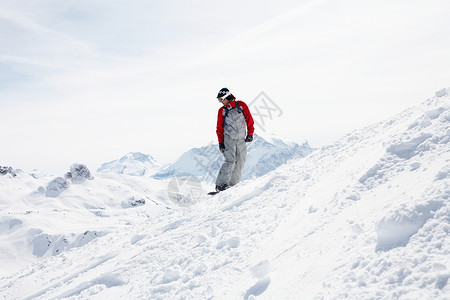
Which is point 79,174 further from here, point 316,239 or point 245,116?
point 316,239

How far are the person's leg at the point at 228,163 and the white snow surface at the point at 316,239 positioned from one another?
6.80 ft

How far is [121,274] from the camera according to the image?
5559 mm

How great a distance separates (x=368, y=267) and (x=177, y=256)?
10.6 feet

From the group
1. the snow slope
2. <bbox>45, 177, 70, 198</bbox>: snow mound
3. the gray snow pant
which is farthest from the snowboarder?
<bbox>45, 177, 70, 198</bbox>: snow mound

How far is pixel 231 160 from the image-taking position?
10484 mm

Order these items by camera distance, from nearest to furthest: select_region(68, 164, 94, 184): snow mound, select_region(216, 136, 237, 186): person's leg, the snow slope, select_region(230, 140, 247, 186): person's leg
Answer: select_region(216, 136, 237, 186): person's leg < select_region(230, 140, 247, 186): person's leg < the snow slope < select_region(68, 164, 94, 184): snow mound

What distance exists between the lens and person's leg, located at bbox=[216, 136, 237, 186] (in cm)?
1039

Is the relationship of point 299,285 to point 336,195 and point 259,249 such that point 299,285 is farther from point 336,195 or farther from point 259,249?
point 336,195

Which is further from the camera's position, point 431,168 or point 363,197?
point 363,197

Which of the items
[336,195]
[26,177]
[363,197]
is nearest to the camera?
[363,197]

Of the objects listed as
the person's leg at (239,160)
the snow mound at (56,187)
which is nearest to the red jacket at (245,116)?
the person's leg at (239,160)

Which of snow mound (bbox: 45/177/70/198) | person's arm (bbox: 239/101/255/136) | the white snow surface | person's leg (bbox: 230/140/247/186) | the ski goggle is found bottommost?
the white snow surface

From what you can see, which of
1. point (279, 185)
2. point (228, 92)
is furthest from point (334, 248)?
point (228, 92)

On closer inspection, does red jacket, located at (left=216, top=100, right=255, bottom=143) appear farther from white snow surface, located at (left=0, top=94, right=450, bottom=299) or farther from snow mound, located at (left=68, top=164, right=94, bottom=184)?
snow mound, located at (left=68, top=164, right=94, bottom=184)
